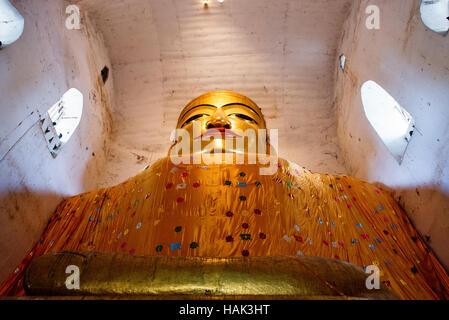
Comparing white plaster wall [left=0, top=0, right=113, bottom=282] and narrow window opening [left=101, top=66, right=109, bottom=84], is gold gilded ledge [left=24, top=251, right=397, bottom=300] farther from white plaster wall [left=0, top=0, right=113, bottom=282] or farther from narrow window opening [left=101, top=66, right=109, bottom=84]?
narrow window opening [left=101, top=66, right=109, bottom=84]

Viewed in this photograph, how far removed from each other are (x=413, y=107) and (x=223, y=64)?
3.17 m

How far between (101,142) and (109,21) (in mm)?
1822

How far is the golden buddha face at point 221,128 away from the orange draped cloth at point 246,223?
17.0 inches

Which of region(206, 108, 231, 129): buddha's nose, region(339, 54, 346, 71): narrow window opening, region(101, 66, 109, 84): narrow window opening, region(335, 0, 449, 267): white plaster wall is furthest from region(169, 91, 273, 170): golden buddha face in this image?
region(101, 66, 109, 84): narrow window opening

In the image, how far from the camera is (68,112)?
439 cm

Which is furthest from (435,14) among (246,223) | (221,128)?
(246,223)

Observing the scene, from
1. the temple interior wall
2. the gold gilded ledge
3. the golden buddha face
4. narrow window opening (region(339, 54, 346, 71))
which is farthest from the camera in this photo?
narrow window opening (region(339, 54, 346, 71))

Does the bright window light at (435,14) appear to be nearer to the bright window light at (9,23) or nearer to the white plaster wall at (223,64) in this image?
the white plaster wall at (223,64)

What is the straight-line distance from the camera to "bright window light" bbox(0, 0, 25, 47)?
2.86m

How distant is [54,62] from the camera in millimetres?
3639

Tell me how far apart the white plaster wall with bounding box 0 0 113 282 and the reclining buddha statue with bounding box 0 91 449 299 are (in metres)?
0.20

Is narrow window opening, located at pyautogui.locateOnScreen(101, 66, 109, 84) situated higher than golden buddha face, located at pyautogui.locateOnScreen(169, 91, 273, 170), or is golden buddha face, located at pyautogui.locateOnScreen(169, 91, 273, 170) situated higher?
narrow window opening, located at pyautogui.locateOnScreen(101, 66, 109, 84)

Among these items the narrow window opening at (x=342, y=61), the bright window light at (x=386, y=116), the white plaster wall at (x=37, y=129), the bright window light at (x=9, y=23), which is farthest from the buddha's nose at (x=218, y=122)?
the narrow window opening at (x=342, y=61)

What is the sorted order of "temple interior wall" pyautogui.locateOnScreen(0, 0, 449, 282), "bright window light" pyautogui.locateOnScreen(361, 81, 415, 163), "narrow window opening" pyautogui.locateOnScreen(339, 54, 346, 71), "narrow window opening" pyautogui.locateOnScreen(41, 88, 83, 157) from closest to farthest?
"temple interior wall" pyautogui.locateOnScreen(0, 0, 449, 282) → "bright window light" pyautogui.locateOnScreen(361, 81, 415, 163) → "narrow window opening" pyautogui.locateOnScreen(41, 88, 83, 157) → "narrow window opening" pyautogui.locateOnScreen(339, 54, 346, 71)
